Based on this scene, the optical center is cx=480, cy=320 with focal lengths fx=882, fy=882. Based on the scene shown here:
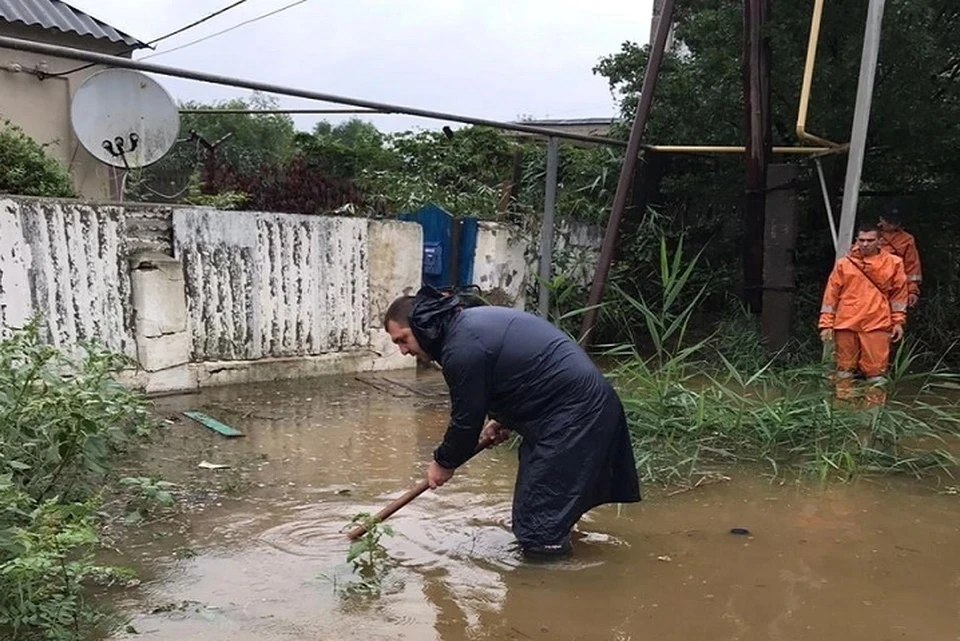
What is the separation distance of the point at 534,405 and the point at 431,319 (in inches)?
21.8

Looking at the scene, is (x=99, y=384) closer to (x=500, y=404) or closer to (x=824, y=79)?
(x=500, y=404)

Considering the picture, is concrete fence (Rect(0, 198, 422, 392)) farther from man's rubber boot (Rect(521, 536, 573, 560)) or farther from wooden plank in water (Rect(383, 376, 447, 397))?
man's rubber boot (Rect(521, 536, 573, 560))

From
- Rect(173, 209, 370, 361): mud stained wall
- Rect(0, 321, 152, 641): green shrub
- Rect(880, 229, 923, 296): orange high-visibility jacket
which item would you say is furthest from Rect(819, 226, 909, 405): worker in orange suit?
Answer: Rect(0, 321, 152, 641): green shrub

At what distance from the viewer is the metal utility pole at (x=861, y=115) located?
656 centimetres

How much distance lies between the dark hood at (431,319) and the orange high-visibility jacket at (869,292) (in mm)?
4121

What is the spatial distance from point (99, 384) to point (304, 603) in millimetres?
1230

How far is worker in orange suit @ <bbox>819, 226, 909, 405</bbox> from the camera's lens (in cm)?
646

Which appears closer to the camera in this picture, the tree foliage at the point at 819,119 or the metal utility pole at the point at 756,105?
the metal utility pole at the point at 756,105

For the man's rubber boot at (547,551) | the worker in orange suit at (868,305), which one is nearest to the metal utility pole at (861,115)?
the worker in orange suit at (868,305)

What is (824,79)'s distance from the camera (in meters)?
7.88

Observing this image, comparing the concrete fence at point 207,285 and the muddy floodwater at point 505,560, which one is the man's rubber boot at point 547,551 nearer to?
the muddy floodwater at point 505,560

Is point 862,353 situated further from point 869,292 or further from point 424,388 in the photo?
point 424,388

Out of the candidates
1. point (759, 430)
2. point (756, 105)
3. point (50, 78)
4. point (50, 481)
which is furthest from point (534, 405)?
point (50, 78)

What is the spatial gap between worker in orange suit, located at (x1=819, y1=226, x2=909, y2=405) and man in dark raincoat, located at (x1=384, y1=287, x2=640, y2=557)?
348 cm
